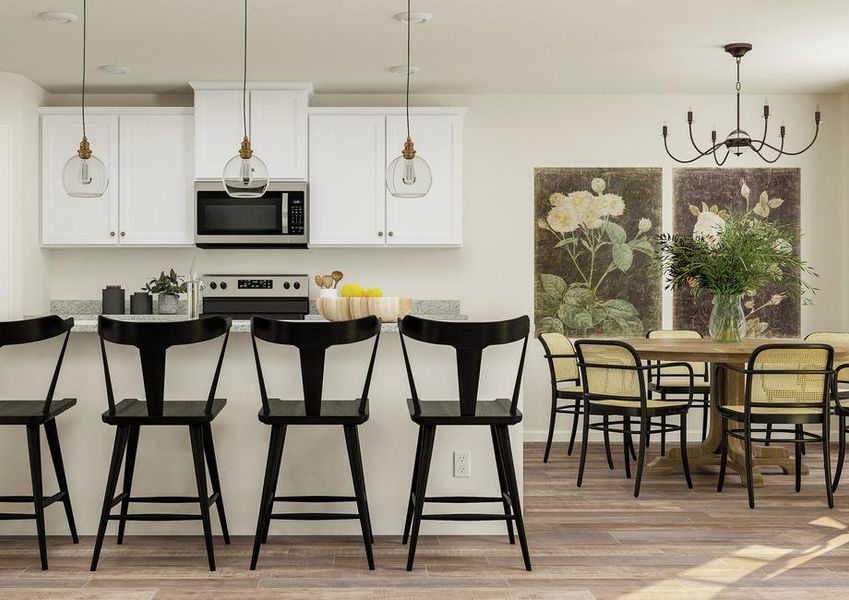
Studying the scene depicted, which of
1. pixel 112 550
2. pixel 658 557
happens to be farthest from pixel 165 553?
pixel 658 557

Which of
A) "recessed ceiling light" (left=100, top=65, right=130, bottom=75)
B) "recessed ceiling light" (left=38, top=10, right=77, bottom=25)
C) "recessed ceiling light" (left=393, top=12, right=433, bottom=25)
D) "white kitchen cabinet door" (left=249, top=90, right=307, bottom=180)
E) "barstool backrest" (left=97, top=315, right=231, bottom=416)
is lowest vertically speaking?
"barstool backrest" (left=97, top=315, right=231, bottom=416)

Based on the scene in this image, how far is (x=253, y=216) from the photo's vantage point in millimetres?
5633

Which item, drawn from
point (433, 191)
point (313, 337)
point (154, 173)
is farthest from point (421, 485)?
point (154, 173)

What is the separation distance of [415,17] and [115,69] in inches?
82.2

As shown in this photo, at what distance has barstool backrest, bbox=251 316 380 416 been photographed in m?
3.01

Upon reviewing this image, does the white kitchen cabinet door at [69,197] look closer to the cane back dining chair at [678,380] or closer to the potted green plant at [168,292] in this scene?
the potted green plant at [168,292]

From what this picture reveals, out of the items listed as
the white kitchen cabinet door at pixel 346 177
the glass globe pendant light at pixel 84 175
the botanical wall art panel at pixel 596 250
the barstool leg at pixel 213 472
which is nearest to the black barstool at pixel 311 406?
the barstool leg at pixel 213 472

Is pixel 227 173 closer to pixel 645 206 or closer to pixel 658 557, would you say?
pixel 658 557

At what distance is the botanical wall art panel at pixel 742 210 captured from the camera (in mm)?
6062

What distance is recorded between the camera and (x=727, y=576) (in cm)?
306

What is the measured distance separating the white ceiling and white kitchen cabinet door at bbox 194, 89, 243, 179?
145mm

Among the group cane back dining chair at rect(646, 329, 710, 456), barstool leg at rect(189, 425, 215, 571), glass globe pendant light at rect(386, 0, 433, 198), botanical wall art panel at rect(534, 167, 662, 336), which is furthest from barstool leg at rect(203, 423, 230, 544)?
botanical wall art panel at rect(534, 167, 662, 336)

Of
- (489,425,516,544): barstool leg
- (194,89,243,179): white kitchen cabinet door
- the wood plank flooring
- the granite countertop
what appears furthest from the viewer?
the granite countertop

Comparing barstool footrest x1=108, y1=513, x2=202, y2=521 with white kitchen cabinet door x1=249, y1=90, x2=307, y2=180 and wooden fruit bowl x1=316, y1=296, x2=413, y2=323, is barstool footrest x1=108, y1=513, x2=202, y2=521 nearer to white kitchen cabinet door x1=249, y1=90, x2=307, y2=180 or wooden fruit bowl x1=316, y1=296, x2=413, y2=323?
wooden fruit bowl x1=316, y1=296, x2=413, y2=323
